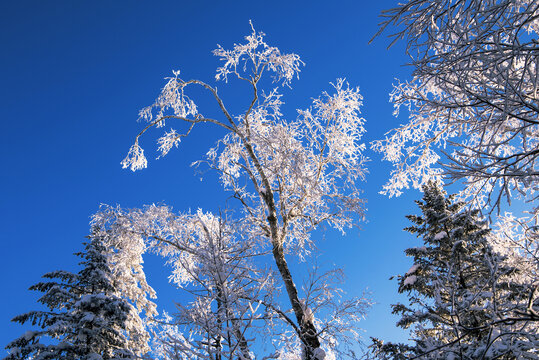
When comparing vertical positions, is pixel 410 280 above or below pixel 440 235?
below

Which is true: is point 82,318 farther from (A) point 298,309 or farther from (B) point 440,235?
(B) point 440,235

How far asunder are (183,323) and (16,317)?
315 inches

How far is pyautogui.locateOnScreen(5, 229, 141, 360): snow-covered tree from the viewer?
921 cm

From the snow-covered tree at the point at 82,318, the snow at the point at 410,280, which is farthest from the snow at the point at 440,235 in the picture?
the snow-covered tree at the point at 82,318

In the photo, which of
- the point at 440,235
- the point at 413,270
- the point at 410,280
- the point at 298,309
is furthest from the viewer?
the point at 440,235

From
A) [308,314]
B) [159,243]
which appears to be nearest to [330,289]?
[308,314]

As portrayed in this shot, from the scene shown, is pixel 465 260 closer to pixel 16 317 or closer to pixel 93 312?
pixel 93 312

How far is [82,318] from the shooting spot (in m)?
9.53

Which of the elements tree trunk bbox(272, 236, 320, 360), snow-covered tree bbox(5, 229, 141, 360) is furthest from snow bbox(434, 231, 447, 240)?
snow-covered tree bbox(5, 229, 141, 360)

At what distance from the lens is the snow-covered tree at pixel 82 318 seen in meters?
9.21

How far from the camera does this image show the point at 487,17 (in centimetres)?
308

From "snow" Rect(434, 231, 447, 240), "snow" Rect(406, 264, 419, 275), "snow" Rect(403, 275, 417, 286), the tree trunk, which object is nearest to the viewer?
the tree trunk

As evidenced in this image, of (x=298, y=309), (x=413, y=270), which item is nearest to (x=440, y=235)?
(x=413, y=270)

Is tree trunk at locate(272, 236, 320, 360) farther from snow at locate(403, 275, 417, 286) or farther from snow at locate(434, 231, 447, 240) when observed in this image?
snow at locate(434, 231, 447, 240)
